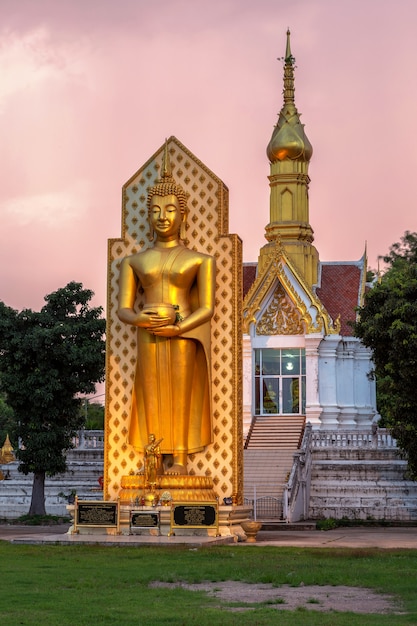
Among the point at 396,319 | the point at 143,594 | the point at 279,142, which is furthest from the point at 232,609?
the point at 279,142

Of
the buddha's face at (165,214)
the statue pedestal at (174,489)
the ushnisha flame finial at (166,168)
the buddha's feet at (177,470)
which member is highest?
the ushnisha flame finial at (166,168)

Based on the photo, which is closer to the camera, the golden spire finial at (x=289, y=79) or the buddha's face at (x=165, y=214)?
the buddha's face at (x=165, y=214)

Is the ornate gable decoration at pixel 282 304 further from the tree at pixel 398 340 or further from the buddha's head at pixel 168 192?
the buddha's head at pixel 168 192

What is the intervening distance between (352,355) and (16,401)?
40.8 ft

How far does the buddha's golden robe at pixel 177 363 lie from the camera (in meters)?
20.1

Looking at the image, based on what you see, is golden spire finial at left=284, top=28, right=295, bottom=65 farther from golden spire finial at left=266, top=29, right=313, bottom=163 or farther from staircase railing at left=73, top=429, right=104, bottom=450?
staircase railing at left=73, top=429, right=104, bottom=450

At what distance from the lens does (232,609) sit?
10633mm

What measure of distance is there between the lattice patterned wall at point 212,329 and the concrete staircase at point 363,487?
7.16 meters

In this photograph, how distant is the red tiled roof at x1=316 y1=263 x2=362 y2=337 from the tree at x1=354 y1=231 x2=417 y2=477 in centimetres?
1205

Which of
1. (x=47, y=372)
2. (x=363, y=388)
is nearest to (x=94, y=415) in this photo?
(x=363, y=388)

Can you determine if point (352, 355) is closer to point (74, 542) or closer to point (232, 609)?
point (74, 542)

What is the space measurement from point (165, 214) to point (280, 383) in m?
15.6

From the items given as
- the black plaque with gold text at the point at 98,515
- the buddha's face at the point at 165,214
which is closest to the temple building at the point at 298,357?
the buddha's face at the point at 165,214

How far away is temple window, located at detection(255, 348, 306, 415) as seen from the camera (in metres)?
35.3
